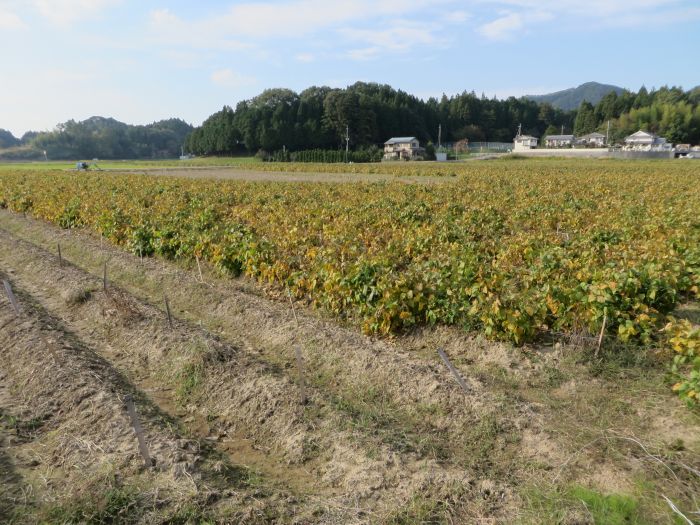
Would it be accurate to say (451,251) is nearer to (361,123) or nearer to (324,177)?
(324,177)

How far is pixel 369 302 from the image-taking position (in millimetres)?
6750

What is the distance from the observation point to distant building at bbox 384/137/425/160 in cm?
8831

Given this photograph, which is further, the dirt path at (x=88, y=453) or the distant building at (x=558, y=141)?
the distant building at (x=558, y=141)

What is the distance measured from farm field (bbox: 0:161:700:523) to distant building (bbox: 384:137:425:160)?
80.6 metres

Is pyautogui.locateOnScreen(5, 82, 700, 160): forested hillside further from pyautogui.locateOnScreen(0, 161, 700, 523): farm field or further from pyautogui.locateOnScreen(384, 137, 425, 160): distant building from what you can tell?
pyautogui.locateOnScreen(0, 161, 700, 523): farm field

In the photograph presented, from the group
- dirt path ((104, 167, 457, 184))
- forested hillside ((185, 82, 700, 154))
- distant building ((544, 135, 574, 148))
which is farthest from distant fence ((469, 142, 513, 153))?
dirt path ((104, 167, 457, 184))

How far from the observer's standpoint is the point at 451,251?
8.25 metres

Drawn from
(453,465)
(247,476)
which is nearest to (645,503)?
(453,465)

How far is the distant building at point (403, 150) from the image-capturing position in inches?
3477

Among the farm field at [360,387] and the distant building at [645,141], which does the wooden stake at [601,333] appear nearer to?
the farm field at [360,387]

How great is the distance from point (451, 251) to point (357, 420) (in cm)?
426

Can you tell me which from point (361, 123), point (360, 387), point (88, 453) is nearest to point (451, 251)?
point (360, 387)

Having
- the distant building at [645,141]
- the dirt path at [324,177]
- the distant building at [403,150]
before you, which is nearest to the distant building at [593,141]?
the distant building at [645,141]

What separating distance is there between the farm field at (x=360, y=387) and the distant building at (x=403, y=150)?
80.6 m
